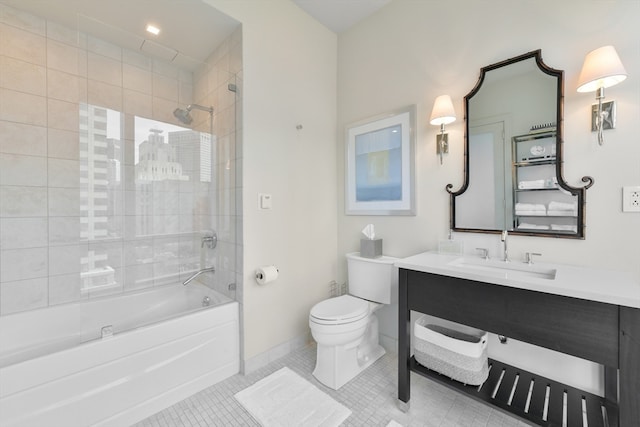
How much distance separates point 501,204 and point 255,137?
1681 millimetres

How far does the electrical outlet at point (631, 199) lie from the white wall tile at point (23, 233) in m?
3.43

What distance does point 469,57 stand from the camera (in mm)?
1729

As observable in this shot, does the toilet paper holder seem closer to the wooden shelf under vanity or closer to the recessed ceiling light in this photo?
the wooden shelf under vanity

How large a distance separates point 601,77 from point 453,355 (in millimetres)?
1495

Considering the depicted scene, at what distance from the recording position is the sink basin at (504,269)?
1283 millimetres

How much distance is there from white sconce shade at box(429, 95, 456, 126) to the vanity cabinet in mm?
387

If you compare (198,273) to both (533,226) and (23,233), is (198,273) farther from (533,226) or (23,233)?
(533,226)

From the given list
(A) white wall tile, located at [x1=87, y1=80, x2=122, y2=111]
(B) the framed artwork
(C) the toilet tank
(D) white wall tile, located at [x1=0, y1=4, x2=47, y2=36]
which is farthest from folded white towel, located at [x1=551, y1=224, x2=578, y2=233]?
(D) white wall tile, located at [x1=0, y1=4, x2=47, y2=36]

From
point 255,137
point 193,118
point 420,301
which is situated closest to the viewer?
point 420,301

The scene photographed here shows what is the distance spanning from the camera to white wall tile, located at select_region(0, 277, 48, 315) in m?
1.74

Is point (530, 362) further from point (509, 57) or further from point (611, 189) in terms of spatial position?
point (509, 57)

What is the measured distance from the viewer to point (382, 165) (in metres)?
2.19

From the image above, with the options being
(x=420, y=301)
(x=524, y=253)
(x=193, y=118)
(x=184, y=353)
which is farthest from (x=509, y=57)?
(x=184, y=353)

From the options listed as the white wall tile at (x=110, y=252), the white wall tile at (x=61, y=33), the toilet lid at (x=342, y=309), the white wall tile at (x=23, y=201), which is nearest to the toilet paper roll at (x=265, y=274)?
the toilet lid at (x=342, y=309)
